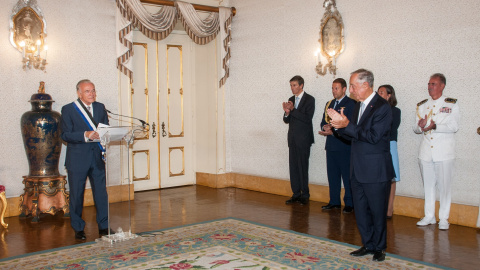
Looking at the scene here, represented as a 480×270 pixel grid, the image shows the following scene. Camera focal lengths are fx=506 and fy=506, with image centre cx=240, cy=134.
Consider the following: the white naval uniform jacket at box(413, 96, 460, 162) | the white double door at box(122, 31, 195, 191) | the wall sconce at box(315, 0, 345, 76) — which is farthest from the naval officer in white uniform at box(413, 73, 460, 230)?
the white double door at box(122, 31, 195, 191)

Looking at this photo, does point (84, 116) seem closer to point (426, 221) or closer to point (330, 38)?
point (330, 38)

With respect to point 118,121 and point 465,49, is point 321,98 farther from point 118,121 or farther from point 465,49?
point 118,121

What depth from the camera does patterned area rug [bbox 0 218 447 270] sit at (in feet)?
14.0

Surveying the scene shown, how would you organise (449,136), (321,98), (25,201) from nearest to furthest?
(449,136)
(25,201)
(321,98)

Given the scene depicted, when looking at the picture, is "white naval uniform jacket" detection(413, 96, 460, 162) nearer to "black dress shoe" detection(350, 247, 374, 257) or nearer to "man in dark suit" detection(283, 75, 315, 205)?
"black dress shoe" detection(350, 247, 374, 257)

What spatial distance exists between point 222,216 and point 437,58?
316 centimetres

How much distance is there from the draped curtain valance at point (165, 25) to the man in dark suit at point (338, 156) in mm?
2597

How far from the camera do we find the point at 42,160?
6262mm

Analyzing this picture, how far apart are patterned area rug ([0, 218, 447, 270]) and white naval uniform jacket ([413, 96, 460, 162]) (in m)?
1.54

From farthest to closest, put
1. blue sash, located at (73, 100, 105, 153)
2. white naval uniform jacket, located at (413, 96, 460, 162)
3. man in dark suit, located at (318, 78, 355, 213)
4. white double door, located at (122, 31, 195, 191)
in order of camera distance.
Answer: white double door, located at (122, 31, 195, 191) < man in dark suit, located at (318, 78, 355, 213) < white naval uniform jacket, located at (413, 96, 460, 162) < blue sash, located at (73, 100, 105, 153)

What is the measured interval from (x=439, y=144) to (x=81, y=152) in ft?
12.4

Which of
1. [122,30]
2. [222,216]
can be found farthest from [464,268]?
[122,30]

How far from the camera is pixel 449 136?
5.46 metres

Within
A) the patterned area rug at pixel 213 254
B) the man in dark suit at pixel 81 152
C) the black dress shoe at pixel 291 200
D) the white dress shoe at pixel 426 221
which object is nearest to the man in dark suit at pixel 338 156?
the black dress shoe at pixel 291 200
